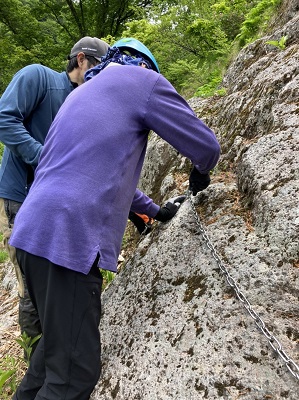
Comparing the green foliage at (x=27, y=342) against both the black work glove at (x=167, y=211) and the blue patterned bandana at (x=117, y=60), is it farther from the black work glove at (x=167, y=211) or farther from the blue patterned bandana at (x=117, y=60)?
the blue patterned bandana at (x=117, y=60)

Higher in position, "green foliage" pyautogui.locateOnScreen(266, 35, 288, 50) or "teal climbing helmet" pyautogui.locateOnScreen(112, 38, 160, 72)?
"green foliage" pyautogui.locateOnScreen(266, 35, 288, 50)

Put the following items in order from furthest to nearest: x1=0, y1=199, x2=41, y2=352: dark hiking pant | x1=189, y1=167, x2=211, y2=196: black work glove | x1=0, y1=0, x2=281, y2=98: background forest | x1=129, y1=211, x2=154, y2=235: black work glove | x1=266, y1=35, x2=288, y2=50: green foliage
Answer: x1=0, y1=0, x2=281, y2=98: background forest < x1=266, y1=35, x2=288, y2=50: green foliage < x1=129, y1=211, x2=154, y2=235: black work glove < x1=0, y1=199, x2=41, y2=352: dark hiking pant < x1=189, y1=167, x2=211, y2=196: black work glove

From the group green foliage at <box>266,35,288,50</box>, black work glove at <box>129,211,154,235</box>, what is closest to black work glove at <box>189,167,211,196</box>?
black work glove at <box>129,211,154,235</box>

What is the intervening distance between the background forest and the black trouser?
4.42 m

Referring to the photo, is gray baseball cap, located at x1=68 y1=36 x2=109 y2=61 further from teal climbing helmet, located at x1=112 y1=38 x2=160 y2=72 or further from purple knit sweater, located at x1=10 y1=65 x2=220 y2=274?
purple knit sweater, located at x1=10 y1=65 x2=220 y2=274

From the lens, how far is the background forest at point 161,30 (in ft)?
26.8

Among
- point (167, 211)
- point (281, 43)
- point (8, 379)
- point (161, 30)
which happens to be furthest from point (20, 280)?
point (161, 30)

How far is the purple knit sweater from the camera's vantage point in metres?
2.10

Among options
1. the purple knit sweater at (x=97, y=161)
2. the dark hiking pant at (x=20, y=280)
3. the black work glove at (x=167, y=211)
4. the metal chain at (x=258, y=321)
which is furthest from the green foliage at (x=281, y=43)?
the dark hiking pant at (x=20, y=280)

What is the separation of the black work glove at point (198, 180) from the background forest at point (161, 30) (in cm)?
308

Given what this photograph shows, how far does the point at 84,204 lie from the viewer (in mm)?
2102

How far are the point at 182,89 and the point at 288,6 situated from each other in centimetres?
406

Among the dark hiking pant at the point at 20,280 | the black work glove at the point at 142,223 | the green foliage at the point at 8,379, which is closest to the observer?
the green foliage at the point at 8,379

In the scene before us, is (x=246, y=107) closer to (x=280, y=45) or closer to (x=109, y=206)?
(x=280, y=45)
